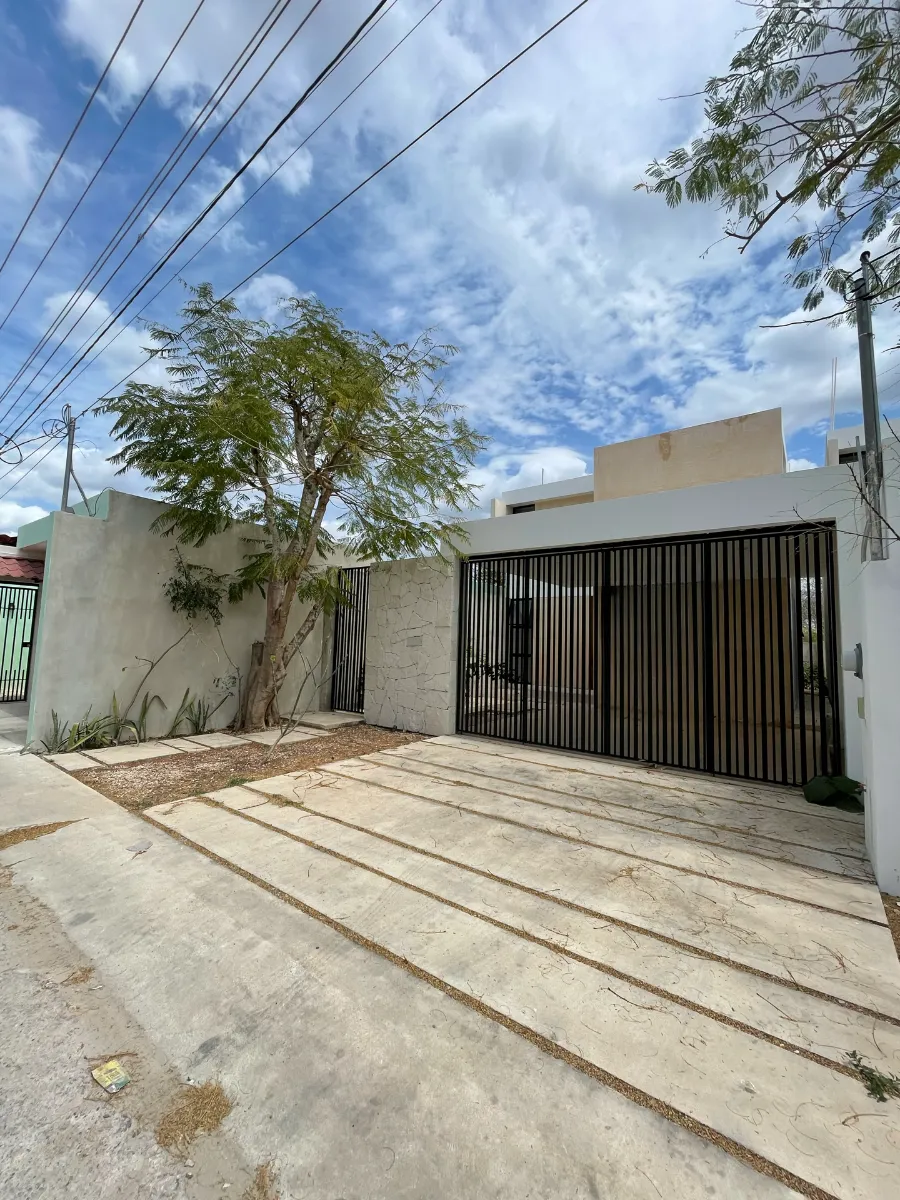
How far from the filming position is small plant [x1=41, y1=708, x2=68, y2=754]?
18.8 feet

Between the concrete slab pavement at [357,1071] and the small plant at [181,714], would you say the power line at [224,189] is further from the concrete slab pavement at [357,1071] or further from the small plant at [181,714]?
the concrete slab pavement at [357,1071]

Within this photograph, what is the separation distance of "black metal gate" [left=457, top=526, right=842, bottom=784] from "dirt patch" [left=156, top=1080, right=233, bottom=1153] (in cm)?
514

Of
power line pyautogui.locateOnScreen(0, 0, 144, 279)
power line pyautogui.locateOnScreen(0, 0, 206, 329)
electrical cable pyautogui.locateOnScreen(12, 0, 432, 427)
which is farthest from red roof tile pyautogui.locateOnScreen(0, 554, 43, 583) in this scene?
power line pyautogui.locateOnScreen(0, 0, 144, 279)

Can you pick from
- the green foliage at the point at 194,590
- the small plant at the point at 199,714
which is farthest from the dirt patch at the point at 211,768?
the green foliage at the point at 194,590

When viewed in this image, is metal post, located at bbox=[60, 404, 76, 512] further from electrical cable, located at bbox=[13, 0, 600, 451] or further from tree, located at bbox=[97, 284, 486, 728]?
electrical cable, located at bbox=[13, 0, 600, 451]

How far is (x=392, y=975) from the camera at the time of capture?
2082 mm

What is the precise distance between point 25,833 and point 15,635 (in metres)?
8.02

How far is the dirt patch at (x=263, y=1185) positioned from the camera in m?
1.25

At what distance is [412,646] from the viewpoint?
7.57 metres

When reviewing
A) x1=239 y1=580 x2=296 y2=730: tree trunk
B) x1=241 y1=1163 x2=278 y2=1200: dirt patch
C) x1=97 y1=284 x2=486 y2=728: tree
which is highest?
x1=97 y1=284 x2=486 y2=728: tree

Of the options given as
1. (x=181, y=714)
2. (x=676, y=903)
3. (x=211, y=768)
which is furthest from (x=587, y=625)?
(x=181, y=714)

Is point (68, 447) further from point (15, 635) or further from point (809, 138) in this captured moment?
point (809, 138)

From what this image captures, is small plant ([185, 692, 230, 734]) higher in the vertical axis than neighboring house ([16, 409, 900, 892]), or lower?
lower

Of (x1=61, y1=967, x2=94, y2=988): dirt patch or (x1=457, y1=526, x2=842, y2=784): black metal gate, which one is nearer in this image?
(x1=61, y1=967, x2=94, y2=988): dirt patch
